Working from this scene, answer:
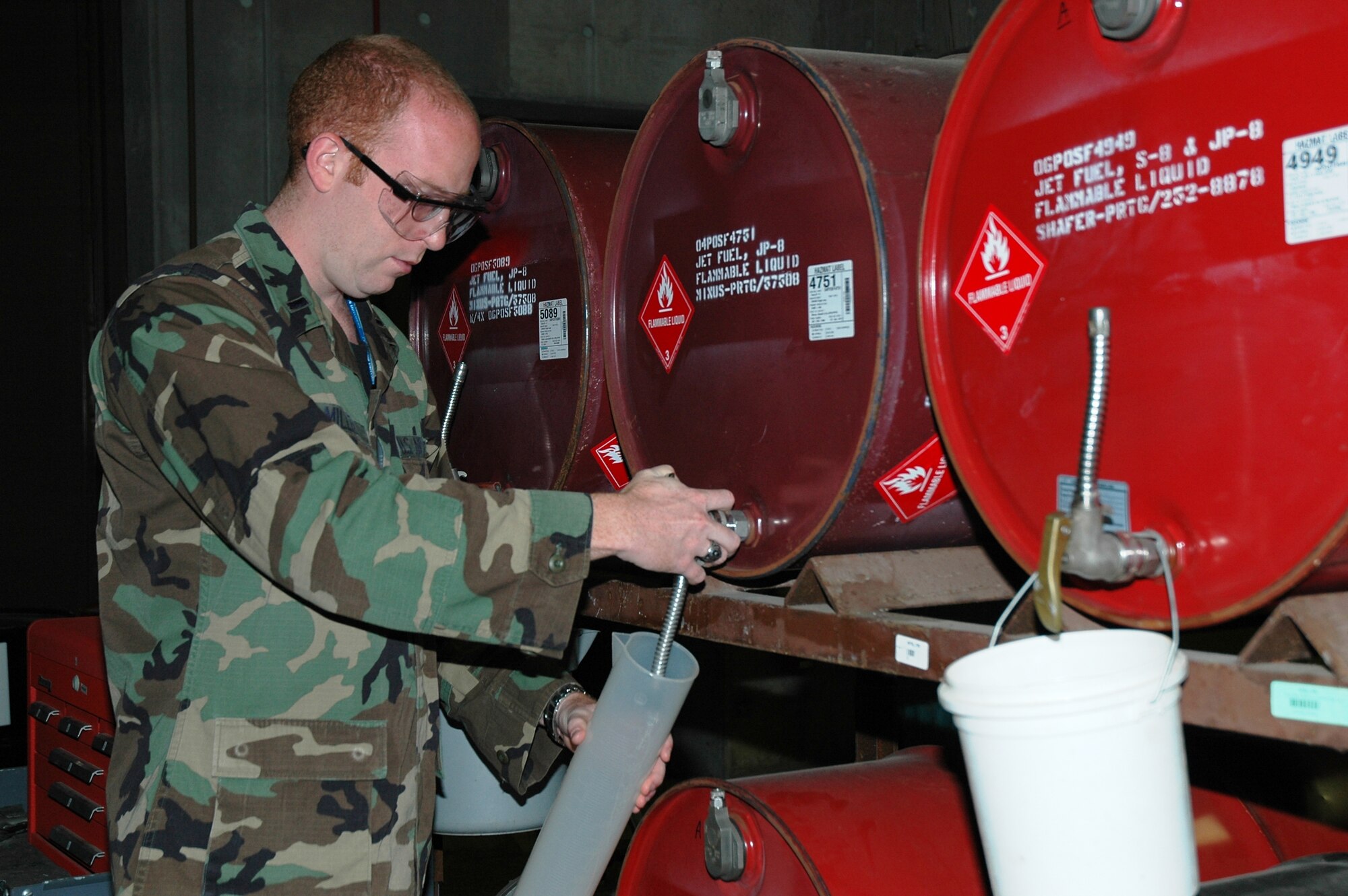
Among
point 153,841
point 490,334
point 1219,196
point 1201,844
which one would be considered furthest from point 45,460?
point 1219,196

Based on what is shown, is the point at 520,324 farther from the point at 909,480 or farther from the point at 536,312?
→ the point at 909,480

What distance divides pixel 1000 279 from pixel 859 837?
86cm

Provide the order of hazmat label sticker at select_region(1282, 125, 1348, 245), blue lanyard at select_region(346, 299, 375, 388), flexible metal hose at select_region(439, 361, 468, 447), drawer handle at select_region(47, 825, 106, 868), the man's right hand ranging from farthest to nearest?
drawer handle at select_region(47, 825, 106, 868)
flexible metal hose at select_region(439, 361, 468, 447)
blue lanyard at select_region(346, 299, 375, 388)
the man's right hand
hazmat label sticker at select_region(1282, 125, 1348, 245)

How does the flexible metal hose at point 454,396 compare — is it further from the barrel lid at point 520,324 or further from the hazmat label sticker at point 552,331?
the hazmat label sticker at point 552,331

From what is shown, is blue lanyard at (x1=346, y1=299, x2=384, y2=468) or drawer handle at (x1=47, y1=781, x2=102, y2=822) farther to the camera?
drawer handle at (x1=47, y1=781, x2=102, y2=822)

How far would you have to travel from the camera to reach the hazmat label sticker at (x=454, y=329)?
254 centimetres

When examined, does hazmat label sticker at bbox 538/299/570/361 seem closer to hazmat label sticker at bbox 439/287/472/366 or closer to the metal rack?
hazmat label sticker at bbox 439/287/472/366

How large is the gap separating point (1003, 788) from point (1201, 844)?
935 mm

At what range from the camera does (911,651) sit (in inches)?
55.6

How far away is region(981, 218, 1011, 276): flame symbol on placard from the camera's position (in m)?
1.32

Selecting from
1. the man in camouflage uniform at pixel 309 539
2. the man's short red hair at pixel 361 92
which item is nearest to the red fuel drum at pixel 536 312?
the man in camouflage uniform at pixel 309 539

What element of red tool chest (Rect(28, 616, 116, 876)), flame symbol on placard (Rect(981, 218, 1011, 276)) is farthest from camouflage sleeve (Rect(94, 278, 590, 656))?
red tool chest (Rect(28, 616, 116, 876))

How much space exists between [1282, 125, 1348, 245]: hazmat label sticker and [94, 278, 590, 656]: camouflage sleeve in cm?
88

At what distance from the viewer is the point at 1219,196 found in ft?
3.50
